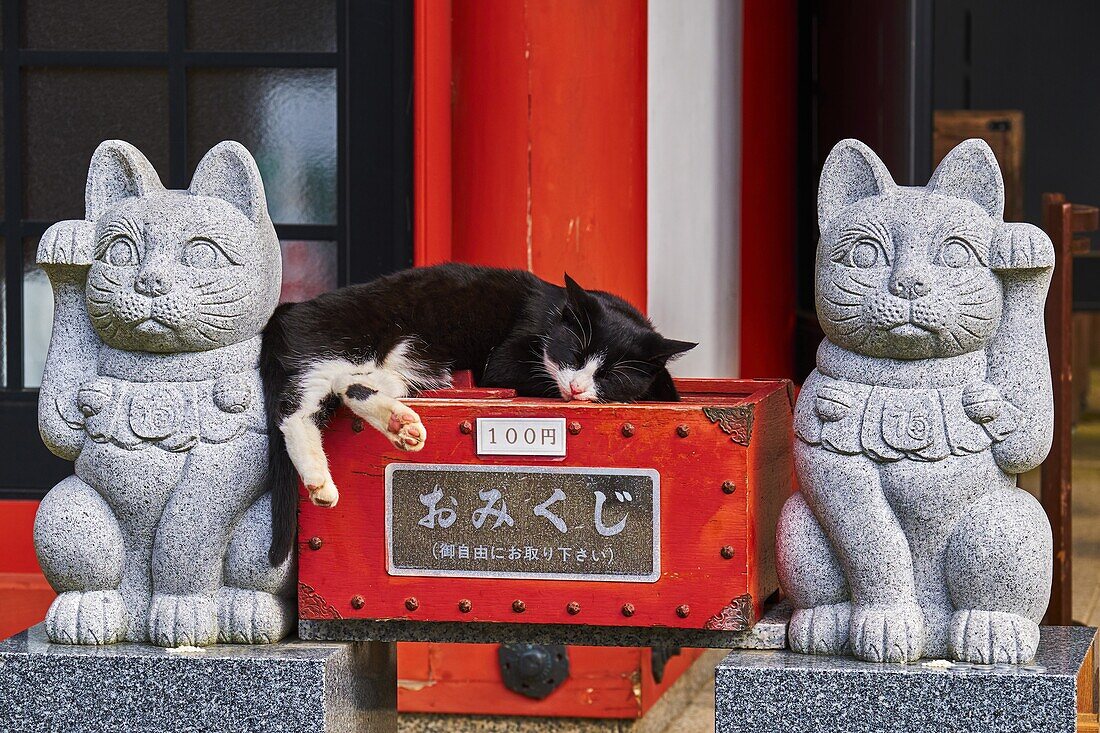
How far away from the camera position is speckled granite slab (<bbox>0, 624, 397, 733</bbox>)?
2373 mm

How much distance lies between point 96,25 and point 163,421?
1.74 m

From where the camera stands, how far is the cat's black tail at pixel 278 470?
7.93ft

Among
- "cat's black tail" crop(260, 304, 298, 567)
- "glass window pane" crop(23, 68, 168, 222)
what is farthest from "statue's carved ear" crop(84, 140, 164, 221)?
"glass window pane" crop(23, 68, 168, 222)

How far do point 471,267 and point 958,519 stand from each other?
103 cm

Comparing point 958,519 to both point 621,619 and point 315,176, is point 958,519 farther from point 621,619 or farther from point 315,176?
point 315,176

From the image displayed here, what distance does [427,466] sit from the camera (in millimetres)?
2426

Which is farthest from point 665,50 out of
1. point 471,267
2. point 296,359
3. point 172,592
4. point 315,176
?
point 172,592

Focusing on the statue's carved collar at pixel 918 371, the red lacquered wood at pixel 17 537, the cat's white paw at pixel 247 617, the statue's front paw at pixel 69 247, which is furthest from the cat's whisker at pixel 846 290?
the red lacquered wood at pixel 17 537

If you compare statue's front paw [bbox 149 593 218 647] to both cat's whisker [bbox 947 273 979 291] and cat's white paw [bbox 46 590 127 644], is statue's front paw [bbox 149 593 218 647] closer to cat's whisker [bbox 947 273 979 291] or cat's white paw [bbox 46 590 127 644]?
cat's white paw [bbox 46 590 127 644]

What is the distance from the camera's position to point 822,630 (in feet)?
7.74

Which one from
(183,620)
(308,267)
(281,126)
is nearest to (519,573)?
(183,620)

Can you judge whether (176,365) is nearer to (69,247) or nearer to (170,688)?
(69,247)

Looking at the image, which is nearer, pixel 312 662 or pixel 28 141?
pixel 312 662

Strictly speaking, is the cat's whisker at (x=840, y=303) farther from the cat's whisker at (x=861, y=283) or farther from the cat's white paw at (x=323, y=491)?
the cat's white paw at (x=323, y=491)
